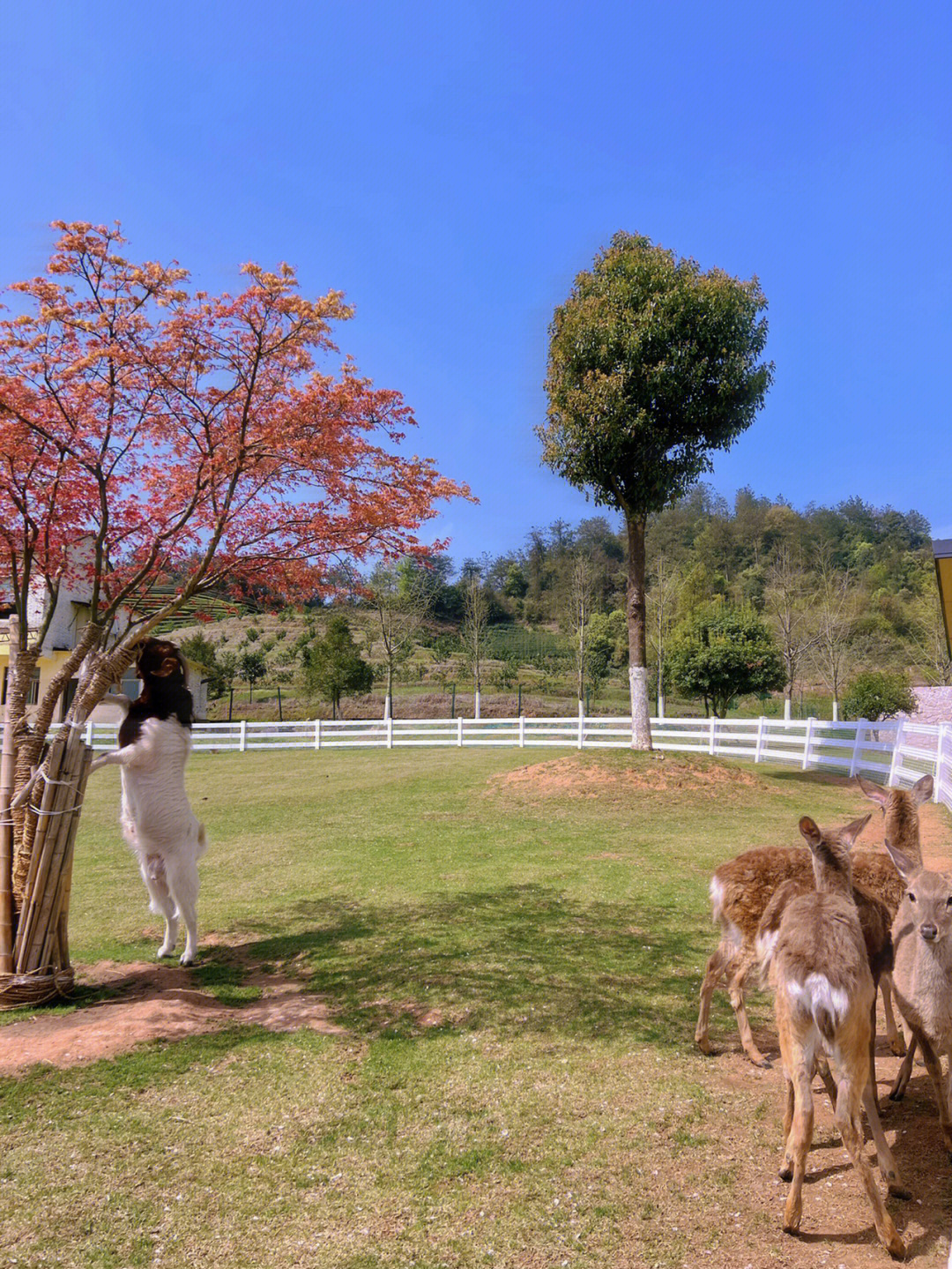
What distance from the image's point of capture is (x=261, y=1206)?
3037 millimetres

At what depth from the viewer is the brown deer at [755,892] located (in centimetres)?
434

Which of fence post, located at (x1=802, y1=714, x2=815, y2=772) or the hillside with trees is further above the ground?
the hillside with trees

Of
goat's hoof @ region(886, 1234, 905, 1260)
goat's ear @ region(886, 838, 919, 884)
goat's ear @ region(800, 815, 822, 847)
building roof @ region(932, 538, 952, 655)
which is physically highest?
building roof @ region(932, 538, 952, 655)

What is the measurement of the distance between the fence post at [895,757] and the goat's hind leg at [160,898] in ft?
44.5

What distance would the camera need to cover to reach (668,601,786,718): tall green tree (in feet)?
91.3

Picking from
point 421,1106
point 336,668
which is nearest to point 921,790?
point 421,1106

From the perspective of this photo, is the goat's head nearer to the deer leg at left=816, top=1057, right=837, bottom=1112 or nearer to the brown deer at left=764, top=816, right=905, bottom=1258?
the brown deer at left=764, top=816, right=905, bottom=1258

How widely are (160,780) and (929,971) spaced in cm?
476

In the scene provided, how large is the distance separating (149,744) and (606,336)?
12647mm

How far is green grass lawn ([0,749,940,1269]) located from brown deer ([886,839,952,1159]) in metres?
0.77

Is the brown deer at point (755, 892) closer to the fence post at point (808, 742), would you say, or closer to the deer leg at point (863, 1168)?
the deer leg at point (863, 1168)

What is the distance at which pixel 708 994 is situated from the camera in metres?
4.44

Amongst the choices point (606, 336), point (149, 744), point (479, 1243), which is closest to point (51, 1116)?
point (479, 1243)

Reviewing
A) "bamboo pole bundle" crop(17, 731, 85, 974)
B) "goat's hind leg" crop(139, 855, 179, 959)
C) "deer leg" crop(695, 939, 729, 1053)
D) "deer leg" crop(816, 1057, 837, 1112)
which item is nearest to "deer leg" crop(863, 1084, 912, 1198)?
"deer leg" crop(816, 1057, 837, 1112)
